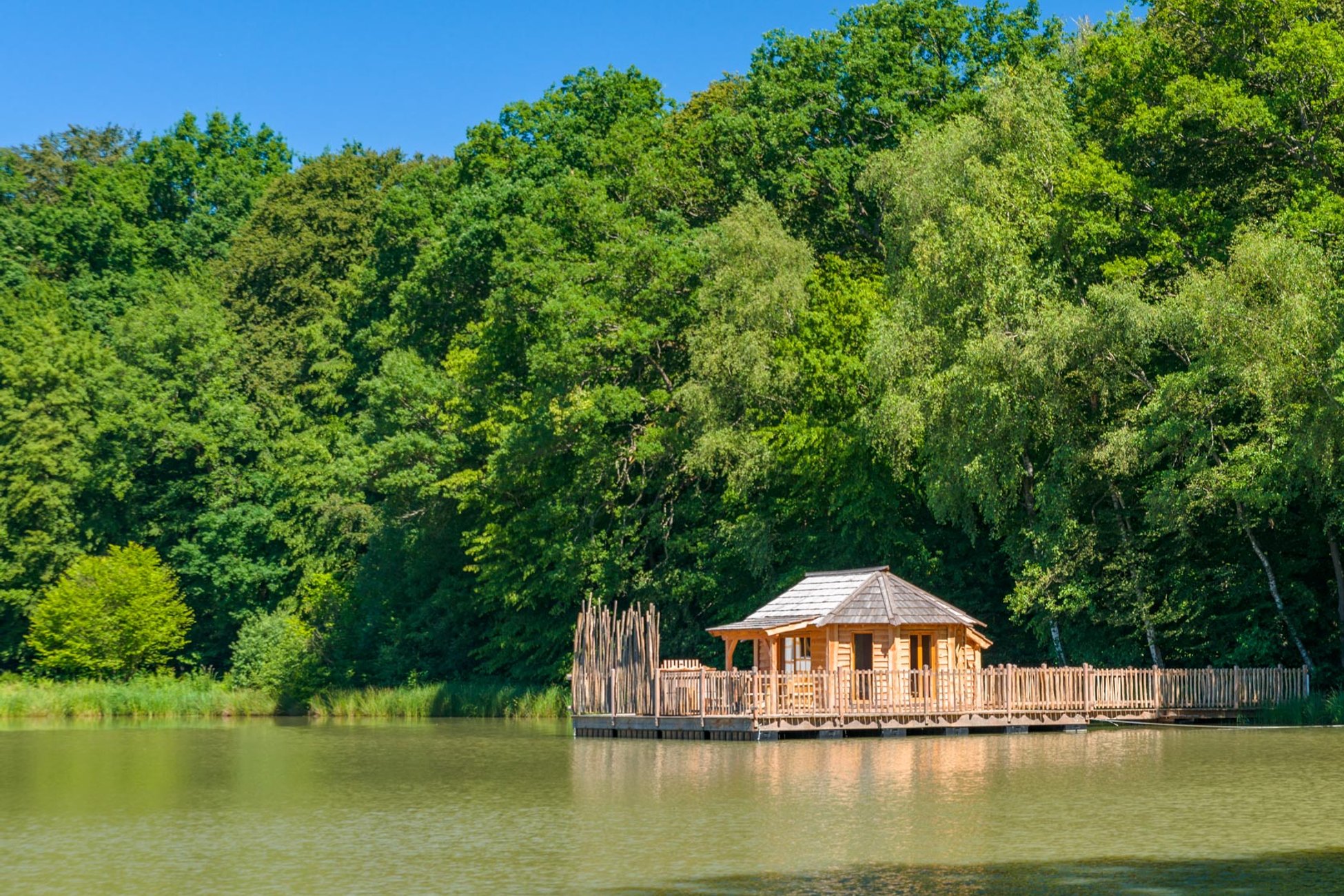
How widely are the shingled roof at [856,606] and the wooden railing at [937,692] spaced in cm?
138

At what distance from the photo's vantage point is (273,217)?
8262 cm

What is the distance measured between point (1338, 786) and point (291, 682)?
154 ft

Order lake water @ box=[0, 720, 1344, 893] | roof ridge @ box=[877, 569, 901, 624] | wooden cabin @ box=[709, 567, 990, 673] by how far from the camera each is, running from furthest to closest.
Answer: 1. wooden cabin @ box=[709, 567, 990, 673]
2. roof ridge @ box=[877, 569, 901, 624]
3. lake water @ box=[0, 720, 1344, 893]

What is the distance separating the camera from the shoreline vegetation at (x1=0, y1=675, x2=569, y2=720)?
Result: 59438mm

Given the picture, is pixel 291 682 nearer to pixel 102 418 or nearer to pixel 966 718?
pixel 102 418

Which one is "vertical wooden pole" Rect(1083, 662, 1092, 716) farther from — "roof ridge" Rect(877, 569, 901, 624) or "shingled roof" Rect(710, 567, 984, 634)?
"roof ridge" Rect(877, 569, 901, 624)

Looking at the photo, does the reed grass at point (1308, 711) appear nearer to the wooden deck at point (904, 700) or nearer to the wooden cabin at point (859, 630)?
the wooden deck at point (904, 700)

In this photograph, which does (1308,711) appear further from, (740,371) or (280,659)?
(280,659)

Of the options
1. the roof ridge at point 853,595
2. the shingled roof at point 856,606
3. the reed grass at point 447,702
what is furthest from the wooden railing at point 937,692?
the reed grass at point 447,702

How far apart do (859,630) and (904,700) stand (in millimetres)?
2265

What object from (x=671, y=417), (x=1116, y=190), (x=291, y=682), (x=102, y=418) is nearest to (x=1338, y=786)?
(x=1116, y=190)

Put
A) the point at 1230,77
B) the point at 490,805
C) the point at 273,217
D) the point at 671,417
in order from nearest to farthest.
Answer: the point at 490,805 → the point at 1230,77 → the point at 671,417 → the point at 273,217

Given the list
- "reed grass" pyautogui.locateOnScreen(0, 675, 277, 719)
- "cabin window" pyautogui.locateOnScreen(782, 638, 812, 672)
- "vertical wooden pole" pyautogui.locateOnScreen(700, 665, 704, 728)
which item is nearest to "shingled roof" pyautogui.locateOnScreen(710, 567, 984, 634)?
"cabin window" pyautogui.locateOnScreen(782, 638, 812, 672)

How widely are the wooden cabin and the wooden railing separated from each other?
78cm
